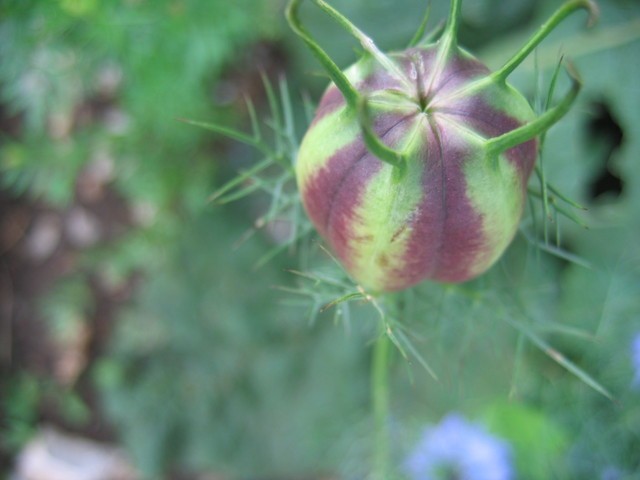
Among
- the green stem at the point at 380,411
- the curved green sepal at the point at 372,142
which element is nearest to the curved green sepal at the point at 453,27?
the curved green sepal at the point at 372,142

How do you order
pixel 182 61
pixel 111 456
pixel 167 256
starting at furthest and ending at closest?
pixel 111 456 < pixel 167 256 < pixel 182 61

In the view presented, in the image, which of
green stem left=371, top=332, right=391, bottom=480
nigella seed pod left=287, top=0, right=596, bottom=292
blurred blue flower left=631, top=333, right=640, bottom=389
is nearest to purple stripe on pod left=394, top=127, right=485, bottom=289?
nigella seed pod left=287, top=0, right=596, bottom=292

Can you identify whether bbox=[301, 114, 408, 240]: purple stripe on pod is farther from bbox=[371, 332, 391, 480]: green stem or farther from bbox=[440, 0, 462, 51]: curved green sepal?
bbox=[371, 332, 391, 480]: green stem

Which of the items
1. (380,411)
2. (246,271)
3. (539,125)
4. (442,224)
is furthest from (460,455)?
(539,125)

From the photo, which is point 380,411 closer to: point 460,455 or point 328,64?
point 460,455

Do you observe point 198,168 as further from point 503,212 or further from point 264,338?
point 503,212

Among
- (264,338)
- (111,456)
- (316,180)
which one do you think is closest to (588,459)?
(264,338)

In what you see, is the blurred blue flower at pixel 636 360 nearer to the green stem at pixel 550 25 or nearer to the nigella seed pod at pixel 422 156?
the nigella seed pod at pixel 422 156
